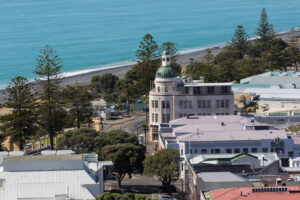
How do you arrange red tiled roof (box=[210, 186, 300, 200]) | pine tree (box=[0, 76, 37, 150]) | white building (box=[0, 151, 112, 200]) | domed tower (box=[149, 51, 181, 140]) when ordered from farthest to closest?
domed tower (box=[149, 51, 181, 140]) → pine tree (box=[0, 76, 37, 150]) → white building (box=[0, 151, 112, 200]) → red tiled roof (box=[210, 186, 300, 200])

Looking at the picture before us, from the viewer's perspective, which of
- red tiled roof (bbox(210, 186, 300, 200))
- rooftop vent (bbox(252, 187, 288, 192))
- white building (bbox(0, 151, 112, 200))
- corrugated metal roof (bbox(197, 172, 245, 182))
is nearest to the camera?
red tiled roof (bbox(210, 186, 300, 200))

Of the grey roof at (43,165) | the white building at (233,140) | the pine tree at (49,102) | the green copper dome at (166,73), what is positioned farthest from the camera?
the green copper dome at (166,73)

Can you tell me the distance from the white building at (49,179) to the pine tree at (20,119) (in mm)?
23472

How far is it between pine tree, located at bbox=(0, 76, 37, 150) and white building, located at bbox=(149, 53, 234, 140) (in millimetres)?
14321

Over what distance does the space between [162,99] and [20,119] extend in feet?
55.0

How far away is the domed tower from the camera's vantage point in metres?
84.2

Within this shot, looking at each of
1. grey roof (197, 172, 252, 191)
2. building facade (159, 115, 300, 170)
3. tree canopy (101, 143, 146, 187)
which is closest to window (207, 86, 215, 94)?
building facade (159, 115, 300, 170)

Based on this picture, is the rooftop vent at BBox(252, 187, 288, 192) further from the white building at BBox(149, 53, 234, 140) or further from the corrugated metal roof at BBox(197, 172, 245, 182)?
the white building at BBox(149, 53, 234, 140)

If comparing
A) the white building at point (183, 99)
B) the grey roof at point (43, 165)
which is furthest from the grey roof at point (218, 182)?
the white building at point (183, 99)

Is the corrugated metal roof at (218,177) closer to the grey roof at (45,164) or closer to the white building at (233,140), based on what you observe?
the grey roof at (45,164)

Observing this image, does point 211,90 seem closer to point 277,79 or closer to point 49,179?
point 277,79

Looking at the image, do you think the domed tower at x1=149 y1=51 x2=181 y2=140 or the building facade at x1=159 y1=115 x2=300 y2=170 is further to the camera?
the domed tower at x1=149 y1=51 x2=181 y2=140

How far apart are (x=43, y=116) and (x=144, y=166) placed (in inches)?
847

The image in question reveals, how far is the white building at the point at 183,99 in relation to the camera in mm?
84312
